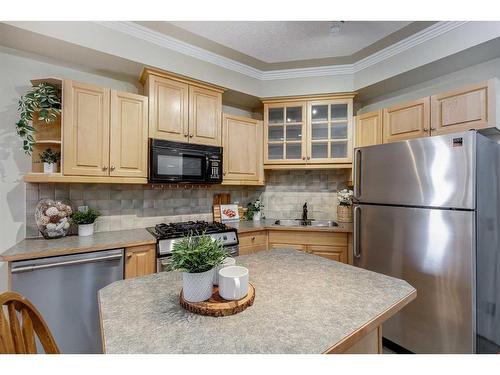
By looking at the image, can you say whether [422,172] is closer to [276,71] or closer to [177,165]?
[276,71]

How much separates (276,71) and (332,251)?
216 centimetres

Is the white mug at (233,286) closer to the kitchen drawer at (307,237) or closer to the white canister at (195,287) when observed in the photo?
the white canister at (195,287)

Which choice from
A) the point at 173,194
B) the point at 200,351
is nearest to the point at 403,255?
the point at 200,351

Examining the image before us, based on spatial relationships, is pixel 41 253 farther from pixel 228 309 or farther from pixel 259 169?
pixel 259 169

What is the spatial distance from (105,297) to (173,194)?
185 cm

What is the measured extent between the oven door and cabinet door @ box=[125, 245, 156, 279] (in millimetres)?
644

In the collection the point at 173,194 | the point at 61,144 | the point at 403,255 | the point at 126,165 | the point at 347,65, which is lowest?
the point at 403,255

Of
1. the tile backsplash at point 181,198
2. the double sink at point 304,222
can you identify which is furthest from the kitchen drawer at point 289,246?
the tile backsplash at point 181,198

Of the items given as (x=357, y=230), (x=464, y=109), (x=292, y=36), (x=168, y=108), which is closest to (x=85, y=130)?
(x=168, y=108)

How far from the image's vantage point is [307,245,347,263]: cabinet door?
2.57m

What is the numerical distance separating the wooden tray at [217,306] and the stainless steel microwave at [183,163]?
1612 mm

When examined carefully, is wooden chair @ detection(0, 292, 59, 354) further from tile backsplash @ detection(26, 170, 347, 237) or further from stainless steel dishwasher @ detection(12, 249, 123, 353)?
tile backsplash @ detection(26, 170, 347, 237)

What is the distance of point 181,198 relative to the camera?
9.22 ft

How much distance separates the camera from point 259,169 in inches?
120
